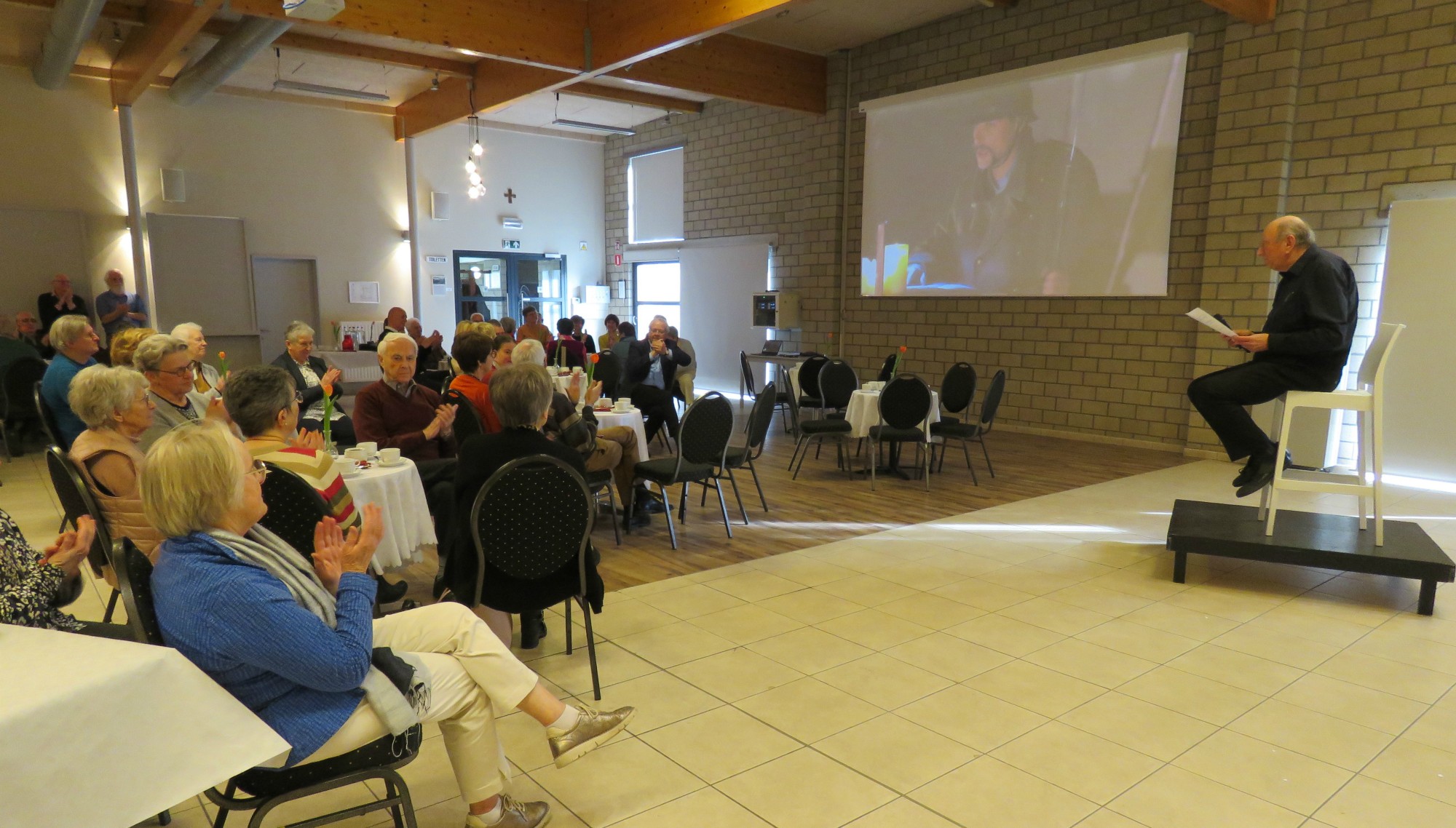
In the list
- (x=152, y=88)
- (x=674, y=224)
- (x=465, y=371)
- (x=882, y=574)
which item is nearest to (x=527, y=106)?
(x=674, y=224)

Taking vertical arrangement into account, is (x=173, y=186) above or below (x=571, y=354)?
above

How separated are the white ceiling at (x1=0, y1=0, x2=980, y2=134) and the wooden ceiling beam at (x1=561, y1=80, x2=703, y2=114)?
0.09 meters

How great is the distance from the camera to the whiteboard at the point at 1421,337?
246 inches

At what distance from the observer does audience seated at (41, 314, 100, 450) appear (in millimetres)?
4574

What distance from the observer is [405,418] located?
4.11m

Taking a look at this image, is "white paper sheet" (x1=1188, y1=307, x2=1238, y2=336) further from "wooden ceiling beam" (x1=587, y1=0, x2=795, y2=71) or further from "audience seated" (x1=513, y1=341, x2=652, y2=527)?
"wooden ceiling beam" (x1=587, y1=0, x2=795, y2=71)

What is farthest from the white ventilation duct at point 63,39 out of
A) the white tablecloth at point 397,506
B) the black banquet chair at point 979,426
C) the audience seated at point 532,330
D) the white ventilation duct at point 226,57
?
the black banquet chair at point 979,426

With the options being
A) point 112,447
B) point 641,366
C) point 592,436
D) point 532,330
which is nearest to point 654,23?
point 641,366

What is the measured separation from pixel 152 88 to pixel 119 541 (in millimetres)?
11438

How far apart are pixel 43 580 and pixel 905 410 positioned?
17.0 ft

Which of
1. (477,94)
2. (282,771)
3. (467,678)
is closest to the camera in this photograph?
(282,771)

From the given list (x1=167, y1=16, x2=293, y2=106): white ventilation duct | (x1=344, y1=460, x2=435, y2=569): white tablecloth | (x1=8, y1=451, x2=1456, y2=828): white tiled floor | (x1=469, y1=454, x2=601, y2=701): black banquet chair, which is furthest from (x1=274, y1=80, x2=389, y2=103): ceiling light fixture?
(x1=469, y1=454, x2=601, y2=701): black banquet chair

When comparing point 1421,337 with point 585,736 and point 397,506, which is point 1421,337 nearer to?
point 585,736

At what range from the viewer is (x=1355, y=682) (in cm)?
309
